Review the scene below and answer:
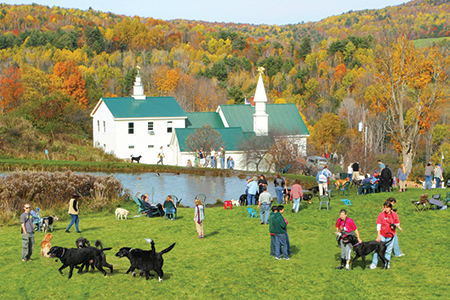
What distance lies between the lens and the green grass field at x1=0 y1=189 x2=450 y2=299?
11766 mm

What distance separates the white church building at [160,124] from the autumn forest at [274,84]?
14.6 ft

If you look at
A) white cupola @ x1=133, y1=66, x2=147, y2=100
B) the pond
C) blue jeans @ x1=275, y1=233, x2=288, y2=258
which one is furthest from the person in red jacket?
white cupola @ x1=133, y1=66, x2=147, y2=100

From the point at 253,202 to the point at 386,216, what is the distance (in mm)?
9985

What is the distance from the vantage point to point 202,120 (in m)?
58.5

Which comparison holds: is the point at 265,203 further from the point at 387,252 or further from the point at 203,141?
the point at 203,141

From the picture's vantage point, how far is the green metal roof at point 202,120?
57.8 metres

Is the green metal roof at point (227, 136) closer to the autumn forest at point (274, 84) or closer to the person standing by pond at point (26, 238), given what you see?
the autumn forest at point (274, 84)

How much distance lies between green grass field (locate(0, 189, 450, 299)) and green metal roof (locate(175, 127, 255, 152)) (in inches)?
1117

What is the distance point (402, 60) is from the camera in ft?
137

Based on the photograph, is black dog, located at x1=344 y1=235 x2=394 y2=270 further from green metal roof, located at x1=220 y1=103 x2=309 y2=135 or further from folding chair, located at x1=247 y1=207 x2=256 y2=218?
green metal roof, located at x1=220 y1=103 x2=309 y2=135

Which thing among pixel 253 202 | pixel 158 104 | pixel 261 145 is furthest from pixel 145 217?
pixel 158 104

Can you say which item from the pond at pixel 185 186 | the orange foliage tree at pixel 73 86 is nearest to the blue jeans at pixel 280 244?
the pond at pixel 185 186

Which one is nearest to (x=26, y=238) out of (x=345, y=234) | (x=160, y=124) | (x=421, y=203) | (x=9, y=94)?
(x=345, y=234)

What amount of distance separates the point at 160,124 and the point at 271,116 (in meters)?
13.7
